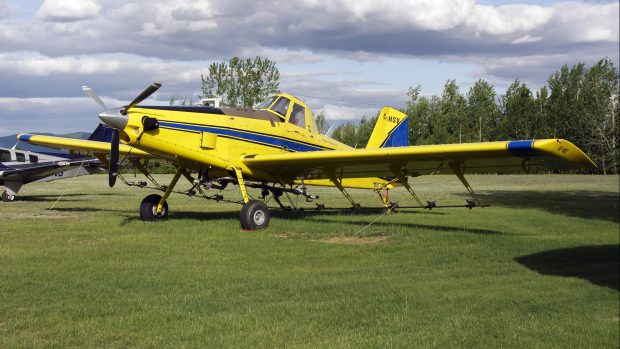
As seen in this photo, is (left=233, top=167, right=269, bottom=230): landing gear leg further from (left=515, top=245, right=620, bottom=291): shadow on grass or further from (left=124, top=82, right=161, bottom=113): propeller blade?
(left=515, top=245, right=620, bottom=291): shadow on grass

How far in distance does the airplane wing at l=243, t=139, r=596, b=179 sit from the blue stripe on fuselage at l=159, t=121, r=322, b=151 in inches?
22.3

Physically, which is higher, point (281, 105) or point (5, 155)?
point (281, 105)

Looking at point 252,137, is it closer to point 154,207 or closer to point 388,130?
point 154,207

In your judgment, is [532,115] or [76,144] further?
[532,115]

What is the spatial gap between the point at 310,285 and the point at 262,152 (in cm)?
803

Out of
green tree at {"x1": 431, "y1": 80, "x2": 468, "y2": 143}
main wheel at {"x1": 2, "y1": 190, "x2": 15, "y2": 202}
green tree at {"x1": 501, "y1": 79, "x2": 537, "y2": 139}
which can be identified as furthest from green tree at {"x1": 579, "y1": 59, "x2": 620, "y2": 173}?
green tree at {"x1": 431, "y1": 80, "x2": 468, "y2": 143}

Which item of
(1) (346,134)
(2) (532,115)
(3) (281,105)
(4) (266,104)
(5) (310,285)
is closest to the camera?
(5) (310,285)

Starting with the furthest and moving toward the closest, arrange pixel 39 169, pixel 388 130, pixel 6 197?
pixel 39 169 < pixel 6 197 < pixel 388 130

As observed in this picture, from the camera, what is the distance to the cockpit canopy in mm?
16297

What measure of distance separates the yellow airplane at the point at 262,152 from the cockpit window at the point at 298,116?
2cm

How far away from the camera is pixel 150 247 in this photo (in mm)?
10898

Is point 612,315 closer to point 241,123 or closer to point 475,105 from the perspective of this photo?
point 241,123

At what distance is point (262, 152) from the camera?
1559 cm

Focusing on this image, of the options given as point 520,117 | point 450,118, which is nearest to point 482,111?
point 450,118
